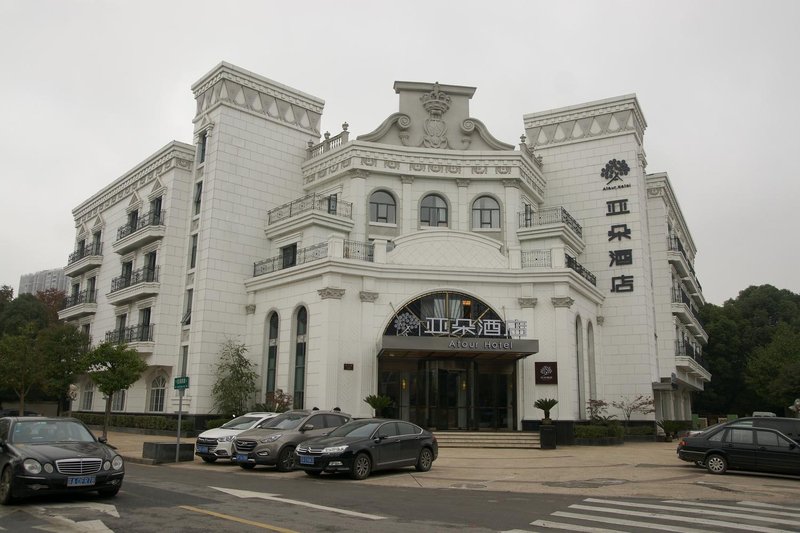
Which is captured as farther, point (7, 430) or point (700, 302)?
point (700, 302)

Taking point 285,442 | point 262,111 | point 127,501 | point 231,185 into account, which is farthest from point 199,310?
point 127,501

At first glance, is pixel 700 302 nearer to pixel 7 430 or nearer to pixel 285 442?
pixel 285 442

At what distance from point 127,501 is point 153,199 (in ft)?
103

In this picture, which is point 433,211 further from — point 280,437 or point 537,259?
point 280,437

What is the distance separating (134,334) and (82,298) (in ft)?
36.1

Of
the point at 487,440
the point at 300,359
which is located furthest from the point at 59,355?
the point at 487,440

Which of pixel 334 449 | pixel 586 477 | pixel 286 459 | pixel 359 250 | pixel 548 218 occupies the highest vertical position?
pixel 548 218

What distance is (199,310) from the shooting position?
116 feet

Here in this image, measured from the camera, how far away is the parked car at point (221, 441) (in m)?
20.6

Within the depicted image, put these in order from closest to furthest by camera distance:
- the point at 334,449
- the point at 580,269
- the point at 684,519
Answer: the point at 684,519, the point at 334,449, the point at 580,269

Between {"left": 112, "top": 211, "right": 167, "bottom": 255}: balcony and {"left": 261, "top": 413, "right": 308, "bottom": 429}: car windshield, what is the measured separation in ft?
70.0

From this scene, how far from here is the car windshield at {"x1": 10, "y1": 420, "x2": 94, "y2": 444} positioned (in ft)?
41.9

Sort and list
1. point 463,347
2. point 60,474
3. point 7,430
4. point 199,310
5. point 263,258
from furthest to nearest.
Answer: point 263,258
point 199,310
point 463,347
point 7,430
point 60,474

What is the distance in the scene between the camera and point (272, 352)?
34.6 m
